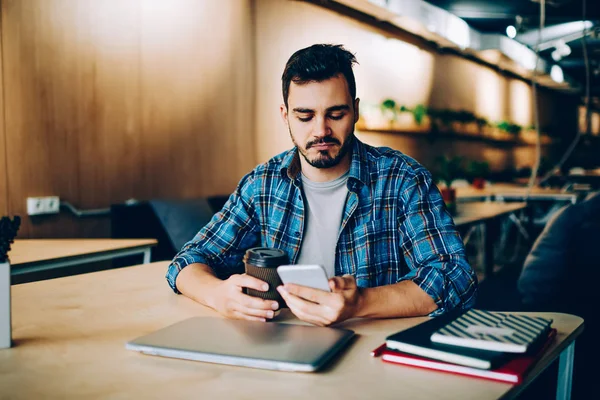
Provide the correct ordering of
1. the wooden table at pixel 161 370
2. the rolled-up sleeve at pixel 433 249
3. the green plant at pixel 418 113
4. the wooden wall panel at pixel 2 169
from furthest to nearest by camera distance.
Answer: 1. the green plant at pixel 418 113
2. the wooden wall panel at pixel 2 169
3. the rolled-up sleeve at pixel 433 249
4. the wooden table at pixel 161 370

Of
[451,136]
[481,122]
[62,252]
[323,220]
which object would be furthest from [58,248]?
[481,122]

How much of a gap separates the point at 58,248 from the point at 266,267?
177cm

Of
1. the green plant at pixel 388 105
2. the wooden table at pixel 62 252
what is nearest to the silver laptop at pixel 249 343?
the wooden table at pixel 62 252

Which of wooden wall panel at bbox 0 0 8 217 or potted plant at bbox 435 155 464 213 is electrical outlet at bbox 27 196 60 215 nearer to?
wooden wall panel at bbox 0 0 8 217

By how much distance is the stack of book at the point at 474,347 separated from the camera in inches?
36.8

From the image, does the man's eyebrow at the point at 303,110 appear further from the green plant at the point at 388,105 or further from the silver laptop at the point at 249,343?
the green plant at the point at 388,105

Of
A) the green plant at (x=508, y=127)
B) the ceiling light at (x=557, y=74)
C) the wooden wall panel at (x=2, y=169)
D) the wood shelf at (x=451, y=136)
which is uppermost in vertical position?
the ceiling light at (x=557, y=74)

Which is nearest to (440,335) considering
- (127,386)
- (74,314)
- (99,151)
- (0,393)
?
(127,386)

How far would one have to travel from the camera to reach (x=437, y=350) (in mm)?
967

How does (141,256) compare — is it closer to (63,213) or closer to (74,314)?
(63,213)

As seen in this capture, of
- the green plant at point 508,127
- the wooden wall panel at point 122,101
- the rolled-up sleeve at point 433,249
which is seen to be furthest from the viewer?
the green plant at point 508,127

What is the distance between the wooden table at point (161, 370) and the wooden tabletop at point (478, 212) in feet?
7.70

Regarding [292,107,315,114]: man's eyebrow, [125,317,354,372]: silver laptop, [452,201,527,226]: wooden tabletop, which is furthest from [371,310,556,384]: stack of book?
[452,201,527,226]: wooden tabletop

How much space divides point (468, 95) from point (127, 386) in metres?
9.93
